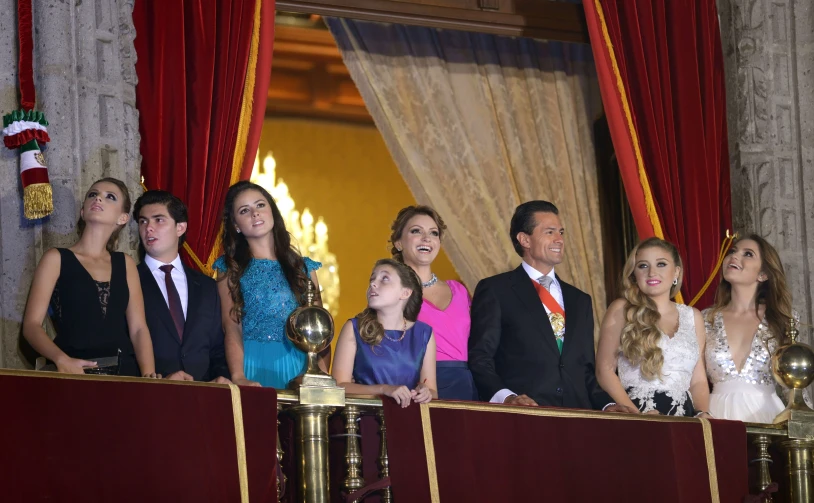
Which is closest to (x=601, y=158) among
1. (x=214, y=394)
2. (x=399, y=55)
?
(x=399, y=55)

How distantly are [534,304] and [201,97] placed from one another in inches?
82.1

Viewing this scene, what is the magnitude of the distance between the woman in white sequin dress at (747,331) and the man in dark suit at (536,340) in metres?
0.84

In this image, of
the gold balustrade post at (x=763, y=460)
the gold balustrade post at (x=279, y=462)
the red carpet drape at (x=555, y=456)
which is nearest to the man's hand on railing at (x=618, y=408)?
the red carpet drape at (x=555, y=456)

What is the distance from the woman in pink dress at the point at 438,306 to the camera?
545 centimetres

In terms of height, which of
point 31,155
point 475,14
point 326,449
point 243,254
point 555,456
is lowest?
point 555,456

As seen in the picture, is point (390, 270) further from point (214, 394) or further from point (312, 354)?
point (214, 394)

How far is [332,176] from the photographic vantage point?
1008 cm

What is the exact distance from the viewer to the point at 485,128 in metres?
7.63

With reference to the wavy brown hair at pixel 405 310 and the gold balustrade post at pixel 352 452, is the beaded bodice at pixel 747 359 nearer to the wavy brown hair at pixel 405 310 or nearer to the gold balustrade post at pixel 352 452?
the wavy brown hair at pixel 405 310

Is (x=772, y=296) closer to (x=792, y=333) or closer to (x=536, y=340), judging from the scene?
(x=792, y=333)

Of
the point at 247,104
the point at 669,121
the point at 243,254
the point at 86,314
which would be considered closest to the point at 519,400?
the point at 243,254

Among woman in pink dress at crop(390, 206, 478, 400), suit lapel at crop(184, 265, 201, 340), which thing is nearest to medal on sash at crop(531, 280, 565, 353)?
woman in pink dress at crop(390, 206, 478, 400)

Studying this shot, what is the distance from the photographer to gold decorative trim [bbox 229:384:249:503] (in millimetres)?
4082

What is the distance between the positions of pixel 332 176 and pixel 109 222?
512 centimetres
